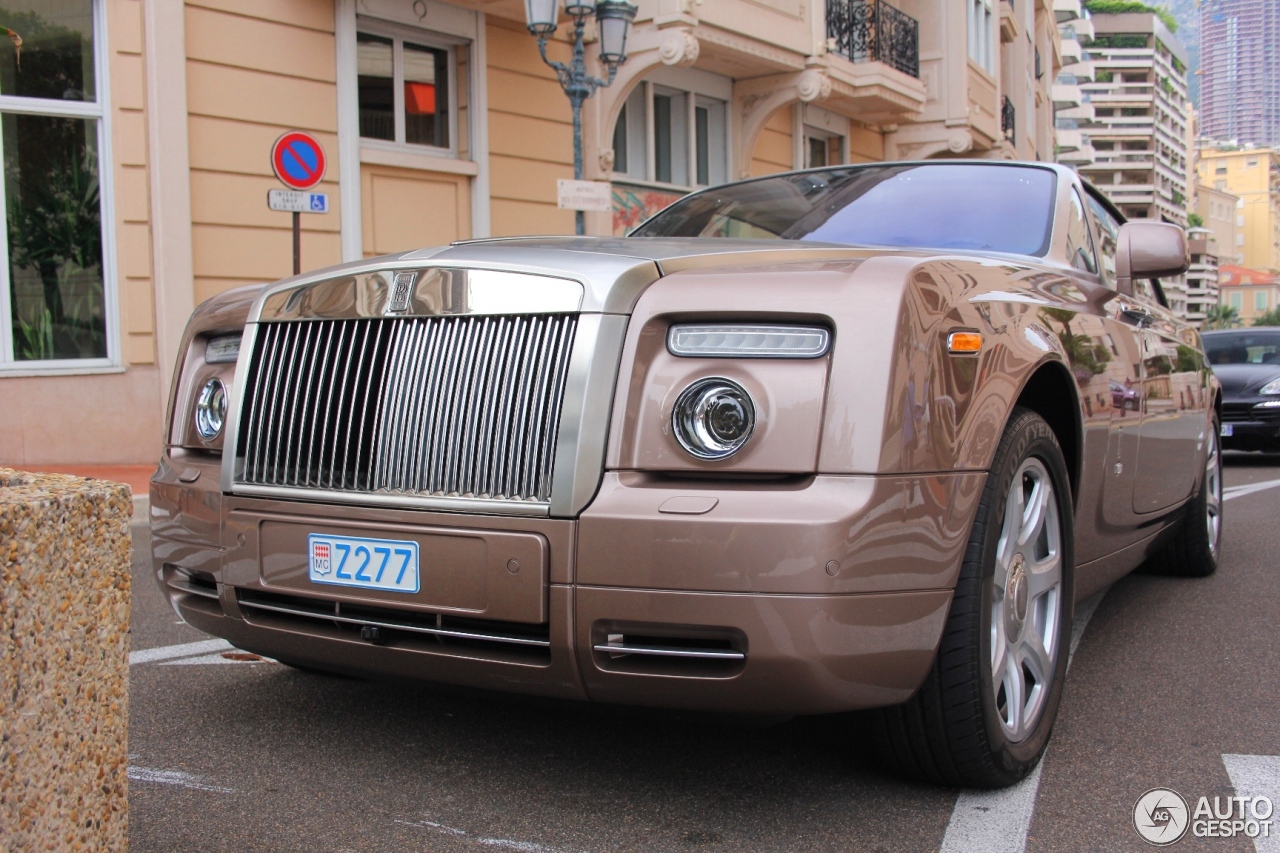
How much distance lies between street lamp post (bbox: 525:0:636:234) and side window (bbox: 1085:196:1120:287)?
24.2ft

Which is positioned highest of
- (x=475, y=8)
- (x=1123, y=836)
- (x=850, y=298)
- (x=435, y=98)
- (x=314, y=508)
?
(x=475, y=8)

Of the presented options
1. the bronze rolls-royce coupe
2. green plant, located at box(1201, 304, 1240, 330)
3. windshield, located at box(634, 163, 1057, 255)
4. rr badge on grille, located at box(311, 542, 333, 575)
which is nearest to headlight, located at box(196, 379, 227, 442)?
the bronze rolls-royce coupe

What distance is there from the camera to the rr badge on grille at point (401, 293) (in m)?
2.76

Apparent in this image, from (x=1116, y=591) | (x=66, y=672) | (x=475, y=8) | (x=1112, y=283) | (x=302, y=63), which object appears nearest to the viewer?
(x=66, y=672)

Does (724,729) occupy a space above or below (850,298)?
below

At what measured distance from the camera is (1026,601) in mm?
2947

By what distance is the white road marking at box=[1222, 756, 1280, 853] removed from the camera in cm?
276

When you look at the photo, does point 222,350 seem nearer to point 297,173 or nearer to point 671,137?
point 297,173

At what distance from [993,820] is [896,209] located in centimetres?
201

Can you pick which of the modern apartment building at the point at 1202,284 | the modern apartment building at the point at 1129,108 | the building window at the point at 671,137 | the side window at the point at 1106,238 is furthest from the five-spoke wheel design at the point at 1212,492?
the modern apartment building at the point at 1202,284

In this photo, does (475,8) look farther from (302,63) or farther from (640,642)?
(640,642)

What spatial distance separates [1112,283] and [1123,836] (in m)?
2.24

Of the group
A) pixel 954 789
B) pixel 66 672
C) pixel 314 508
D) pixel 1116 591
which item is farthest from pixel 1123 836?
pixel 1116 591

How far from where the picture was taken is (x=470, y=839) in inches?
98.1
